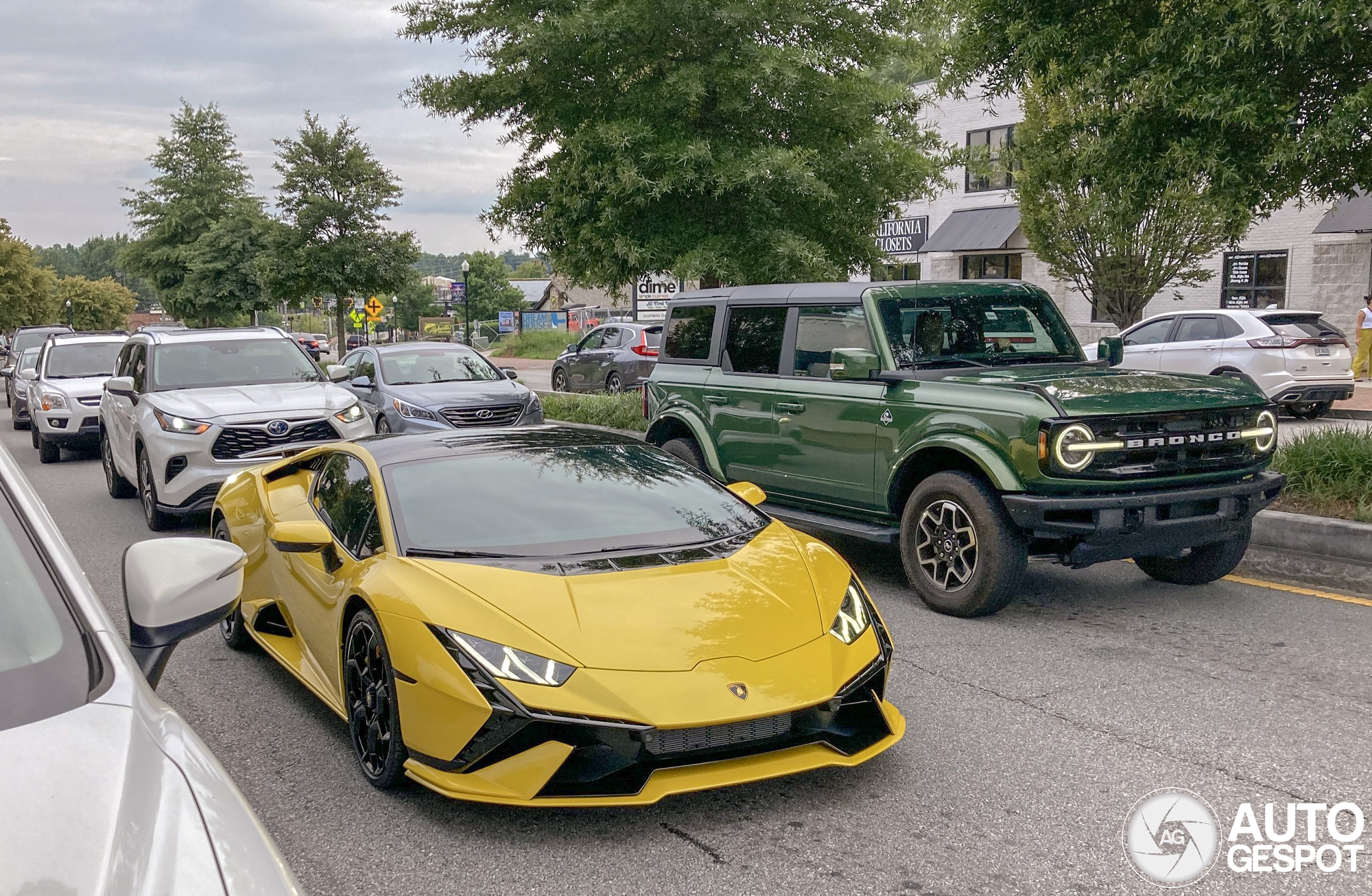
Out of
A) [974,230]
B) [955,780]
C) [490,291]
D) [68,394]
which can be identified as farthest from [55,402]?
[490,291]

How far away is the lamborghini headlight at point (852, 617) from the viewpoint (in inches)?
170

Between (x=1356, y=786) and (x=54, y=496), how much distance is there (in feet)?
42.0

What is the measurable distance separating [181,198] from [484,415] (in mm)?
50644

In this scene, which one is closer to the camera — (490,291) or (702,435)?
(702,435)

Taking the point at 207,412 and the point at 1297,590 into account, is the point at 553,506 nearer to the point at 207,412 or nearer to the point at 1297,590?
the point at 1297,590

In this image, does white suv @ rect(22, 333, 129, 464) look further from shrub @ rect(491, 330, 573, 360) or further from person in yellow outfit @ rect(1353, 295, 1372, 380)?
shrub @ rect(491, 330, 573, 360)

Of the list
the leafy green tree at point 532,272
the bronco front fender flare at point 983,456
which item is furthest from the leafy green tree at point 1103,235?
the leafy green tree at point 532,272

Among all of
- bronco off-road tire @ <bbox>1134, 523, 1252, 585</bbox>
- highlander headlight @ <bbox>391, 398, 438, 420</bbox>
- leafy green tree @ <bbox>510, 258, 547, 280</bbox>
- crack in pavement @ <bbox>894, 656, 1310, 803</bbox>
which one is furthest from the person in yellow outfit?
leafy green tree @ <bbox>510, 258, 547, 280</bbox>

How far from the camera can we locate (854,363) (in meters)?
7.50

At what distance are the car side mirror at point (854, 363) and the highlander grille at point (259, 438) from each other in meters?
4.92

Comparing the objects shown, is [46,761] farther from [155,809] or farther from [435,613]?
[435,613]

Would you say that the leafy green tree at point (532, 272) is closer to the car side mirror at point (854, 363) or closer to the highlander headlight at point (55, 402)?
the highlander headlight at point (55, 402)

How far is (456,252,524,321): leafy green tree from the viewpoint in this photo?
10900cm

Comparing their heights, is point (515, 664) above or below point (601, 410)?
above
